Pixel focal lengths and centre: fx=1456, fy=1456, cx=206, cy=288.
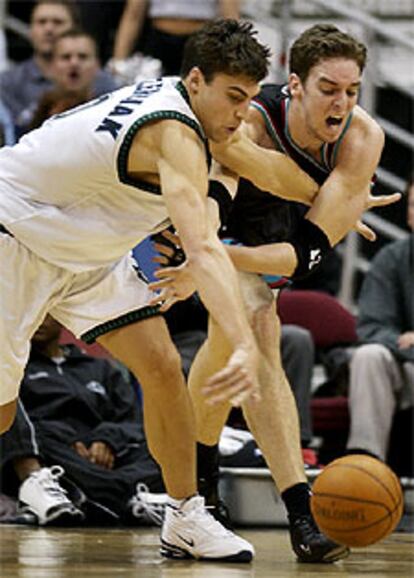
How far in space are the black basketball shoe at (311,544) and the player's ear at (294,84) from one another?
1.57m

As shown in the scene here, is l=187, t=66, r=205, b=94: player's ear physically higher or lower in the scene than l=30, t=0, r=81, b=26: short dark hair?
higher

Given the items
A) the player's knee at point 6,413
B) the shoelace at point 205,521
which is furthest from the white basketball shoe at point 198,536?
the player's knee at point 6,413

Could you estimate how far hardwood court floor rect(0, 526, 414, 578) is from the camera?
4.71 m

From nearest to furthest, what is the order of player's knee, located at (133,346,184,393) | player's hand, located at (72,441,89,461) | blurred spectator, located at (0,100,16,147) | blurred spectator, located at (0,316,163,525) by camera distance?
player's knee, located at (133,346,184,393) → blurred spectator, located at (0,316,163,525) → player's hand, located at (72,441,89,461) → blurred spectator, located at (0,100,16,147)

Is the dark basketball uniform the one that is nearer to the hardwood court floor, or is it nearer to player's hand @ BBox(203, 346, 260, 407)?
the hardwood court floor

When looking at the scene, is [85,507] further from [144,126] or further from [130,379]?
[144,126]

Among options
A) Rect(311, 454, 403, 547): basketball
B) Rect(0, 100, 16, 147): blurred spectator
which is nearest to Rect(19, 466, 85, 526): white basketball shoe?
Rect(311, 454, 403, 547): basketball

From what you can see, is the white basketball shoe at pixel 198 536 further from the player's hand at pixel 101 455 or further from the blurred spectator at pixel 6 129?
the blurred spectator at pixel 6 129

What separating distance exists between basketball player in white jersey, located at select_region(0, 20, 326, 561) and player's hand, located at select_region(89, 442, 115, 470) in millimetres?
1711

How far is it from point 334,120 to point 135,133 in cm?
95

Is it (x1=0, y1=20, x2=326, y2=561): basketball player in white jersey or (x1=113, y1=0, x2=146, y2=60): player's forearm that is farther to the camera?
(x1=113, y1=0, x2=146, y2=60): player's forearm

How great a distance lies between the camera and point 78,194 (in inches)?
197

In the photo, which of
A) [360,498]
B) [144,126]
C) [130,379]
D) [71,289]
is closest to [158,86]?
[144,126]

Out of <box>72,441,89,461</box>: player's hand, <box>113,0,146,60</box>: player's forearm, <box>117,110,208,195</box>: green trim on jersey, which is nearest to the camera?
<box>117,110,208,195</box>: green trim on jersey
